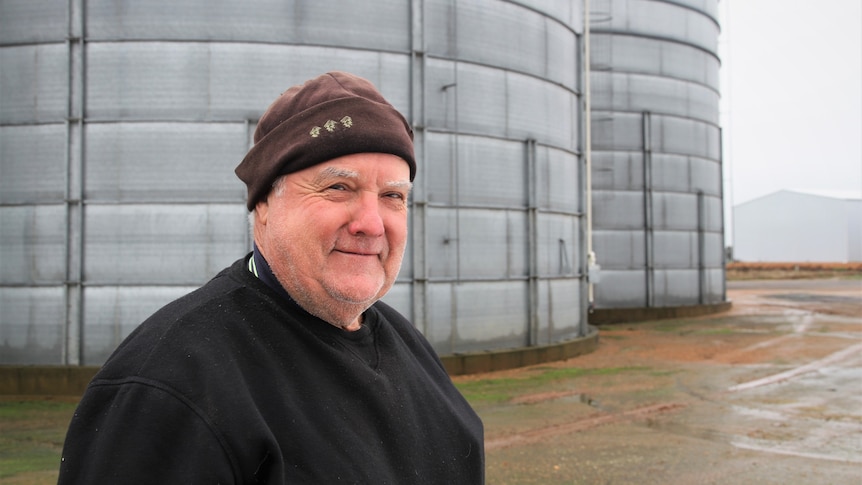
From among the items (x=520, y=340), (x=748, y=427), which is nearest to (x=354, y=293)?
(x=748, y=427)

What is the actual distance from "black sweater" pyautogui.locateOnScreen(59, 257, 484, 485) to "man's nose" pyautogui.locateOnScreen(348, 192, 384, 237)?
22 cm

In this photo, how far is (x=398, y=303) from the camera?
991cm

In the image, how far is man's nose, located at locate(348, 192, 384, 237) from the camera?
1.45 m

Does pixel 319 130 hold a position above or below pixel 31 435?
above

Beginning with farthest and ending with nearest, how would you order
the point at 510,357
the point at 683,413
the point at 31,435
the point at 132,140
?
the point at 510,357, the point at 132,140, the point at 683,413, the point at 31,435

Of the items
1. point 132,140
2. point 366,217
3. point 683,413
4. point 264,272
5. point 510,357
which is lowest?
point 683,413

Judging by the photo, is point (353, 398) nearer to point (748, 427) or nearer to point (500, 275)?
point (748, 427)

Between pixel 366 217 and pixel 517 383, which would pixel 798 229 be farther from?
pixel 366 217

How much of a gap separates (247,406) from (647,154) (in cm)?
2050

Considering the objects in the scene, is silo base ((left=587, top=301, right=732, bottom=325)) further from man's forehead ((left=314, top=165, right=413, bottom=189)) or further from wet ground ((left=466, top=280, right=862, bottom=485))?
man's forehead ((left=314, top=165, right=413, bottom=189))

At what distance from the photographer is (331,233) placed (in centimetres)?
143

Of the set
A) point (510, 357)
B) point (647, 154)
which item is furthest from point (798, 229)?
point (510, 357)

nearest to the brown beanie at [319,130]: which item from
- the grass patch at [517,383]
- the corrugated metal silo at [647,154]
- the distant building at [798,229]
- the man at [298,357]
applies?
the man at [298,357]

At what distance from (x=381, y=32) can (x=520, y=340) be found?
5475mm
